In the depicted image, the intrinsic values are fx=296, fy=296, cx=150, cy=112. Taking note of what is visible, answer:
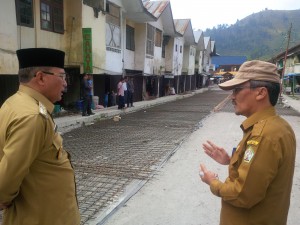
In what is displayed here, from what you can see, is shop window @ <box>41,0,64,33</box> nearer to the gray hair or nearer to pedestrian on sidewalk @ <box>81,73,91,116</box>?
pedestrian on sidewalk @ <box>81,73,91,116</box>

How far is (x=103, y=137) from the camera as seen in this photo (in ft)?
29.7

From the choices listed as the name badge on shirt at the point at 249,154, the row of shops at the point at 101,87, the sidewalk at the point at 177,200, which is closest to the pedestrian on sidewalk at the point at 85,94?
the row of shops at the point at 101,87

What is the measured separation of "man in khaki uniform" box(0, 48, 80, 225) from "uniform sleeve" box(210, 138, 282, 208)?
1.10 metres

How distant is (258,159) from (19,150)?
1.32 metres

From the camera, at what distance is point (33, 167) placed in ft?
5.96

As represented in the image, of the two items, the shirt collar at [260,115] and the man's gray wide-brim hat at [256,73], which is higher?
the man's gray wide-brim hat at [256,73]

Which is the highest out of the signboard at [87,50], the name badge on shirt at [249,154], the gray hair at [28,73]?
the signboard at [87,50]

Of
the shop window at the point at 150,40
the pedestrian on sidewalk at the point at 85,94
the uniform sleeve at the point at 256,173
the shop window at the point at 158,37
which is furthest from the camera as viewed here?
the shop window at the point at 158,37

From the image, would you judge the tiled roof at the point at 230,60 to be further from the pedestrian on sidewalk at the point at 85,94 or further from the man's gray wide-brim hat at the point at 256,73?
the man's gray wide-brim hat at the point at 256,73

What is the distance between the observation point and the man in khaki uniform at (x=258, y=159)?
1.65 meters

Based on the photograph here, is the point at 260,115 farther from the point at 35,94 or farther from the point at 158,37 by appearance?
the point at 158,37

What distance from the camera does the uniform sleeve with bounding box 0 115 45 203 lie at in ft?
5.40

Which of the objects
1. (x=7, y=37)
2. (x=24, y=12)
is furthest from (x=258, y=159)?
(x=24, y=12)

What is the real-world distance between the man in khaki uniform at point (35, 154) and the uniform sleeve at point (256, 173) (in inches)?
43.3
